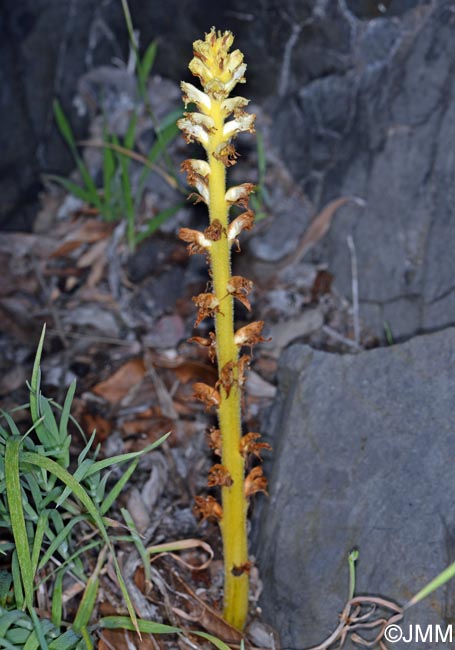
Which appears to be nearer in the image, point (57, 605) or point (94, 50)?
point (57, 605)

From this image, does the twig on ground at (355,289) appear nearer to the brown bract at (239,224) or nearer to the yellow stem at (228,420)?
the yellow stem at (228,420)

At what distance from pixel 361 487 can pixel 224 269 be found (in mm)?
816

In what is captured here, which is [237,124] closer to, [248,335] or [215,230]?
[215,230]

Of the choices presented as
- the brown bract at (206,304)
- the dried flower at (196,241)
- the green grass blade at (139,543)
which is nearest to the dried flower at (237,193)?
the dried flower at (196,241)

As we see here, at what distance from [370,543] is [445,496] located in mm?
245

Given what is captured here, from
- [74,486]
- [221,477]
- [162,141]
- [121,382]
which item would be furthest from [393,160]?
[74,486]

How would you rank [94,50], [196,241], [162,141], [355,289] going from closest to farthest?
1. [196,241]
2. [355,289]
3. [162,141]
4. [94,50]

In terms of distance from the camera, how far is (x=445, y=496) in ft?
6.76

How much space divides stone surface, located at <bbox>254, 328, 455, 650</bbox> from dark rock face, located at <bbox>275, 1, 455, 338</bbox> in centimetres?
52

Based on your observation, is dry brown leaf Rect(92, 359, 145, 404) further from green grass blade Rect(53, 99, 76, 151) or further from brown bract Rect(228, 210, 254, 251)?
brown bract Rect(228, 210, 254, 251)

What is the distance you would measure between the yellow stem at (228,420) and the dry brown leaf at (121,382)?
117cm

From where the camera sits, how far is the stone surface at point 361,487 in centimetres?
206

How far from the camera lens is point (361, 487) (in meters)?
2.23

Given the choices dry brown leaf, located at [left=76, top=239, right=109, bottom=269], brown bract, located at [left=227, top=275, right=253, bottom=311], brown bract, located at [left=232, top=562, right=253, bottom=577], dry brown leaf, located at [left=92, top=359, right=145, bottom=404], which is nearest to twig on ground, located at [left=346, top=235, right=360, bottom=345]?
dry brown leaf, located at [left=92, top=359, right=145, bottom=404]
